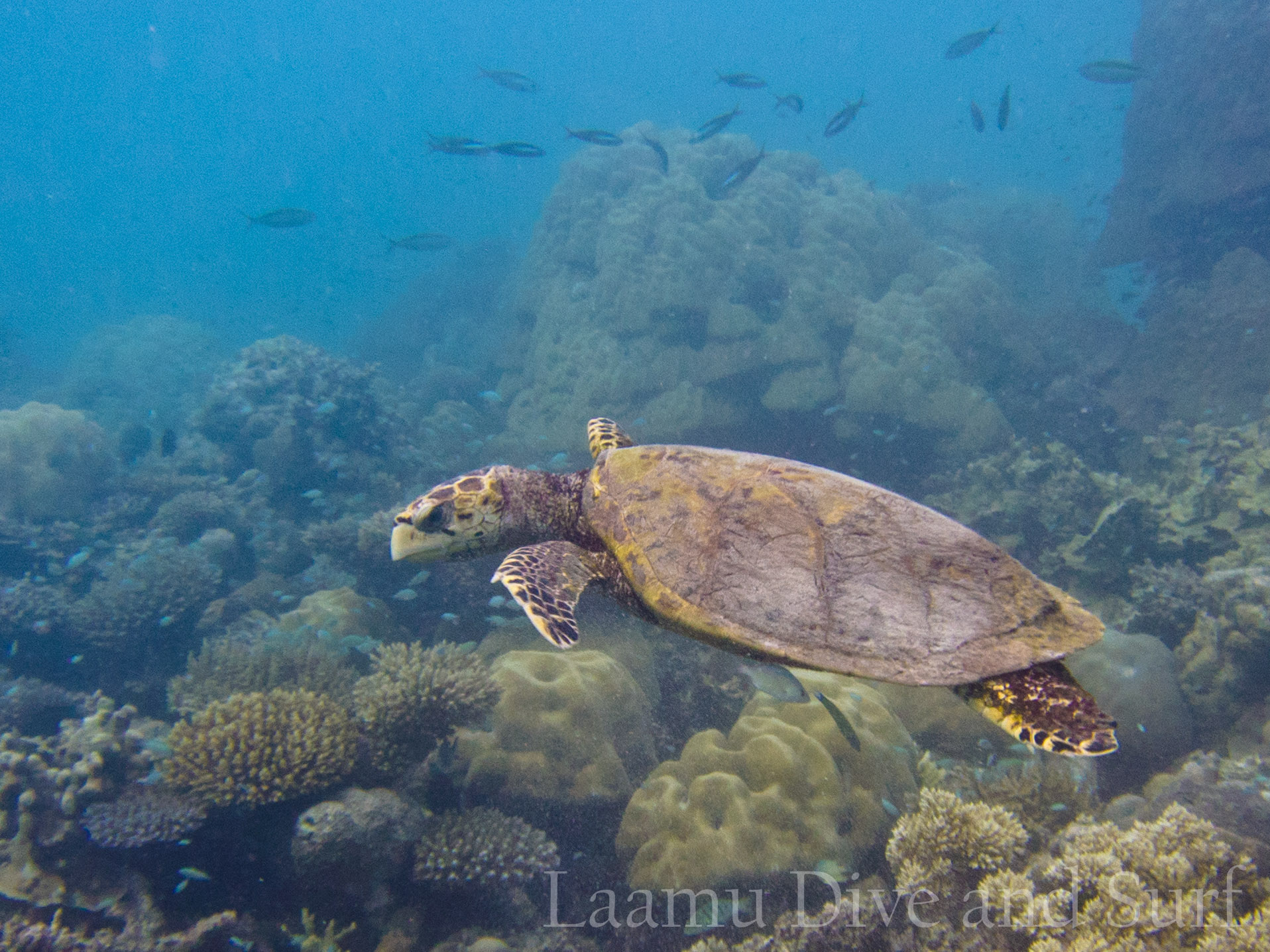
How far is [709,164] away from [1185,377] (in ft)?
49.4

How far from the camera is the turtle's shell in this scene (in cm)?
254

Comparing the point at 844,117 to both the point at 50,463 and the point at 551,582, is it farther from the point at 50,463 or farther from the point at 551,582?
the point at 50,463

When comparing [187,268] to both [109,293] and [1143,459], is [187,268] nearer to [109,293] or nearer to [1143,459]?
[109,293]

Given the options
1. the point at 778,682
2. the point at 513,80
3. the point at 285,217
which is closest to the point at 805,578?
the point at 778,682

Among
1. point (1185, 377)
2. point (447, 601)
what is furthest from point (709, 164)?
A: point (447, 601)

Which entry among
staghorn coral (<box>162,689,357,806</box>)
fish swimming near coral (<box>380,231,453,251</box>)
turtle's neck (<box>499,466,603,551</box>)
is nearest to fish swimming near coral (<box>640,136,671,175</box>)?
fish swimming near coral (<box>380,231,453,251</box>)

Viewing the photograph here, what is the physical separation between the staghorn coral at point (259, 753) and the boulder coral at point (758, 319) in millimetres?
9513

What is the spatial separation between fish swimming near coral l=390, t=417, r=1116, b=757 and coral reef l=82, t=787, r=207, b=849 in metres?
2.41

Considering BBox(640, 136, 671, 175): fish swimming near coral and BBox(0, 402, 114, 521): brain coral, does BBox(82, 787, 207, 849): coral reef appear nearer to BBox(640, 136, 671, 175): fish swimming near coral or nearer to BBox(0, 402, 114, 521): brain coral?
BBox(0, 402, 114, 521): brain coral

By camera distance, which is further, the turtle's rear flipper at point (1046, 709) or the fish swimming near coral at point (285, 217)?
the fish swimming near coral at point (285, 217)

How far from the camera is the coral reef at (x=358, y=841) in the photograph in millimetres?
3607

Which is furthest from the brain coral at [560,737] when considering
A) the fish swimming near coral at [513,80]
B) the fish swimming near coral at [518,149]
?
the fish swimming near coral at [513,80]

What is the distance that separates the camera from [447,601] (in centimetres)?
786

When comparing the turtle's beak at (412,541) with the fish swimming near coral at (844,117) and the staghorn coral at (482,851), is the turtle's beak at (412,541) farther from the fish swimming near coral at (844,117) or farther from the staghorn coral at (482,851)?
the fish swimming near coral at (844,117)
